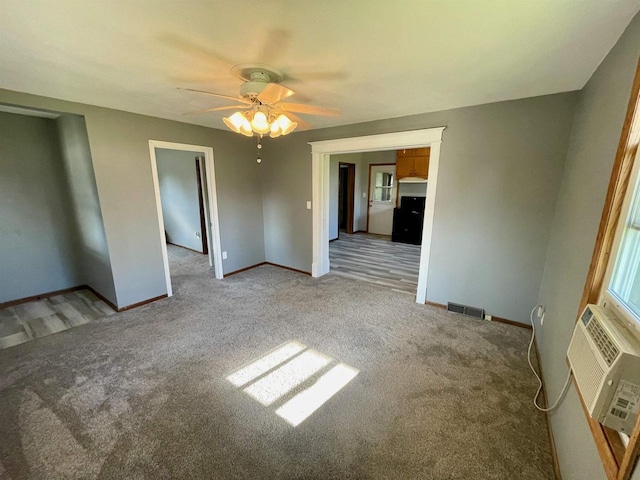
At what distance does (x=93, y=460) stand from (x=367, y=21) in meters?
2.76

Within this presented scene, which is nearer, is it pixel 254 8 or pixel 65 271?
pixel 254 8

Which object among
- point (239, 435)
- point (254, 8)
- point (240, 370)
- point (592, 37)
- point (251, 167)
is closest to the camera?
point (254, 8)

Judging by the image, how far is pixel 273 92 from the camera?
159cm

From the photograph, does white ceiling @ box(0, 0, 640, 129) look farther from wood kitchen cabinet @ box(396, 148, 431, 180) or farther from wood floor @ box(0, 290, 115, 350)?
wood kitchen cabinet @ box(396, 148, 431, 180)

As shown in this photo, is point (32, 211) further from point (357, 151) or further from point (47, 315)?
point (357, 151)

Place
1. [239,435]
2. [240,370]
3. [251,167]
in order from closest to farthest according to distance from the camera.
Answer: [239,435], [240,370], [251,167]

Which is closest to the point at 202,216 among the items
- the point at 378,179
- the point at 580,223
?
the point at 378,179

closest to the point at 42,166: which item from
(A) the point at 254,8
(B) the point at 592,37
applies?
(A) the point at 254,8

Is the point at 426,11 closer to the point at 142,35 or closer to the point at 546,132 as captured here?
the point at 142,35

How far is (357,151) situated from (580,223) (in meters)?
2.52

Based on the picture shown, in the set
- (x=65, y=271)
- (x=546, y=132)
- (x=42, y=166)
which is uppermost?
(x=546, y=132)

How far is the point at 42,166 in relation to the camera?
3.30 meters

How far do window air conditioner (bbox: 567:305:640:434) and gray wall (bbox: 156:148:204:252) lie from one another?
18.6ft

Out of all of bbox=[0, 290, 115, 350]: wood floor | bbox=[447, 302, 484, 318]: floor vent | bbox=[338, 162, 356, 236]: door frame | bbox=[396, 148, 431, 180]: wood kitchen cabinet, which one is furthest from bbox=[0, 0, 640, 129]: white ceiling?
bbox=[338, 162, 356, 236]: door frame
